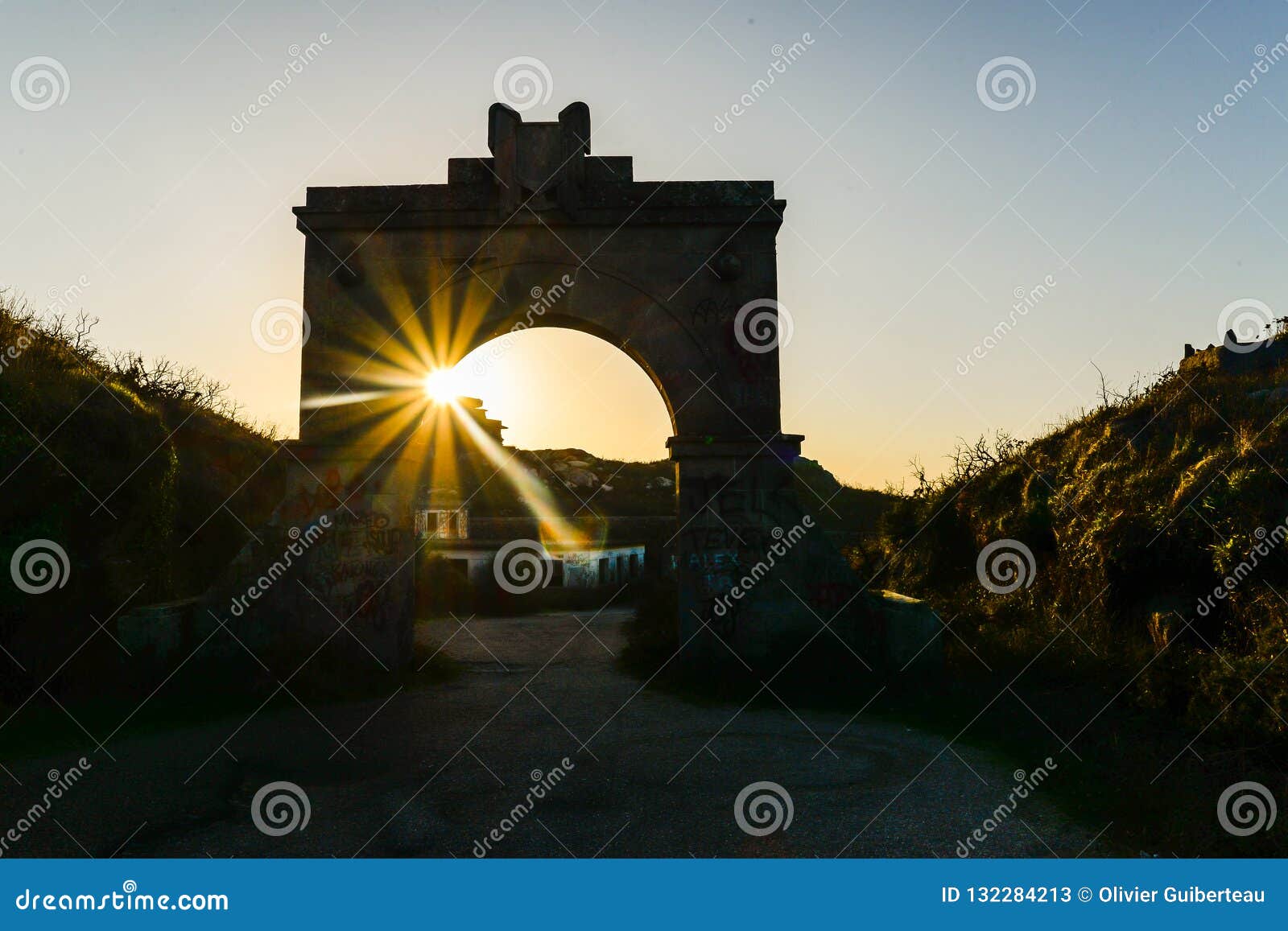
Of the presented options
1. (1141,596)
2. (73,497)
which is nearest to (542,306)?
(73,497)

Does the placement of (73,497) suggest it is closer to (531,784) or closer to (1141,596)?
(531,784)

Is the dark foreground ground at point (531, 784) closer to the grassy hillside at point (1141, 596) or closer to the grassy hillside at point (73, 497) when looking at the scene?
the grassy hillside at point (1141, 596)

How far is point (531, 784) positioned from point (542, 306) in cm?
572

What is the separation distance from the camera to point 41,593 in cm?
811

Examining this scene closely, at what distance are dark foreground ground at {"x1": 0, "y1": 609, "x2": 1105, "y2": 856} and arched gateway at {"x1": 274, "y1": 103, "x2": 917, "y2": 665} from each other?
7.11ft

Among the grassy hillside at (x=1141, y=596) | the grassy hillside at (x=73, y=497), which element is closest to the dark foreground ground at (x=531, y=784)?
the grassy hillside at (x=1141, y=596)

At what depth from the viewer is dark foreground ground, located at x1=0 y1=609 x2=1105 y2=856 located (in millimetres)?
4828

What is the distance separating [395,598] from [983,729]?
631 centimetres

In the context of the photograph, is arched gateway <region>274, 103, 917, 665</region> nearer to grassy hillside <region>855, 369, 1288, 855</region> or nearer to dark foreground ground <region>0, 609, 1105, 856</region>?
dark foreground ground <region>0, 609, 1105, 856</region>

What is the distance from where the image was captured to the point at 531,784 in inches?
231

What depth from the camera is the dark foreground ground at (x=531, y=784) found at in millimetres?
4828

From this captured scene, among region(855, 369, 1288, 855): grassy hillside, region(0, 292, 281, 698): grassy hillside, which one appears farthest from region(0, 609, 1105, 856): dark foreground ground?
region(0, 292, 281, 698): grassy hillside

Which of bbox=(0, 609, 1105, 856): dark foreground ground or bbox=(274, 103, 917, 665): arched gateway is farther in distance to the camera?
bbox=(274, 103, 917, 665): arched gateway

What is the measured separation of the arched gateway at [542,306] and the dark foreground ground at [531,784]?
217 centimetres
